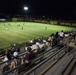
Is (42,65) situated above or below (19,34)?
above

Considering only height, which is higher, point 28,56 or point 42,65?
point 28,56

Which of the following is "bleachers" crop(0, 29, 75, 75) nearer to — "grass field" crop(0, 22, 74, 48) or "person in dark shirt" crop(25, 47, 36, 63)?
"person in dark shirt" crop(25, 47, 36, 63)

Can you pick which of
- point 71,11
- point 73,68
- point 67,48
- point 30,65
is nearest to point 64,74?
point 73,68

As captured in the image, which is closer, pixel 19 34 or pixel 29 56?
pixel 29 56

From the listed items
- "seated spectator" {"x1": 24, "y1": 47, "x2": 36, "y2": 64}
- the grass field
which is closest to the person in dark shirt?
"seated spectator" {"x1": 24, "y1": 47, "x2": 36, "y2": 64}

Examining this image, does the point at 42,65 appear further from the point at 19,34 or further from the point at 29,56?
the point at 19,34

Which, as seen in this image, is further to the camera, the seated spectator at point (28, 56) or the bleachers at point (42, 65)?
the seated spectator at point (28, 56)

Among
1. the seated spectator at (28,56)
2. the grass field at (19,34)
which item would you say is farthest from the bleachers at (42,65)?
the grass field at (19,34)

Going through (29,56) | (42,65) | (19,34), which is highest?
(29,56)

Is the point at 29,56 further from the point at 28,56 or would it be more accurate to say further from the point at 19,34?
the point at 19,34

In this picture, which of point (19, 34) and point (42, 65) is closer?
point (42, 65)

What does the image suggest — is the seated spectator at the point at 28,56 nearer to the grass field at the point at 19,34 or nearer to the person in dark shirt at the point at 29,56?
Result: the person in dark shirt at the point at 29,56

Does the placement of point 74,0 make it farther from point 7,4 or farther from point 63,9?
point 7,4

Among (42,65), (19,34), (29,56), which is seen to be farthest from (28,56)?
(19,34)
